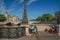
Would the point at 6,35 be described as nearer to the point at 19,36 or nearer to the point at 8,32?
the point at 8,32

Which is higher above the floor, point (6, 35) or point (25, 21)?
point (25, 21)

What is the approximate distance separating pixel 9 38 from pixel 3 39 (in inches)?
24.6

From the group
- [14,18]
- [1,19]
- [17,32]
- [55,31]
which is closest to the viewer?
[17,32]

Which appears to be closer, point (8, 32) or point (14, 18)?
point (8, 32)

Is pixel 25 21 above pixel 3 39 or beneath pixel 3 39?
above

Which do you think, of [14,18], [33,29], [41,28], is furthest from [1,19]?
[33,29]

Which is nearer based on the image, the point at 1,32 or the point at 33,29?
the point at 1,32

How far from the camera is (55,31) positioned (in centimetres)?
1775

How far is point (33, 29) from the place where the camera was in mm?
18562

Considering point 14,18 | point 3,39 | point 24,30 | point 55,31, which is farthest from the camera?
point 14,18

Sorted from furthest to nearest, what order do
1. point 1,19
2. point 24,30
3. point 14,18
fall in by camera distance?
point 14,18 → point 1,19 → point 24,30

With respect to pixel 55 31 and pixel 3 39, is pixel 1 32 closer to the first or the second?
pixel 3 39

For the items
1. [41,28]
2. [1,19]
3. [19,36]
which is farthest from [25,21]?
[1,19]

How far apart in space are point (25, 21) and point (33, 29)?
2289 millimetres
